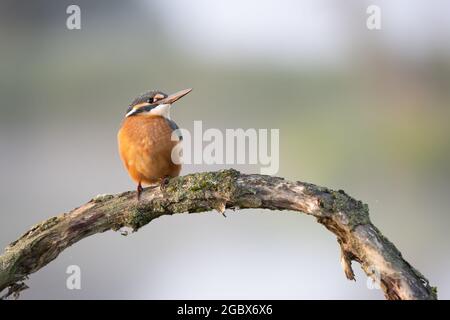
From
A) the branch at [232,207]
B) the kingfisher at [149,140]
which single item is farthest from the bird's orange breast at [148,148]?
the branch at [232,207]

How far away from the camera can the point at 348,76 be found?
13031 mm

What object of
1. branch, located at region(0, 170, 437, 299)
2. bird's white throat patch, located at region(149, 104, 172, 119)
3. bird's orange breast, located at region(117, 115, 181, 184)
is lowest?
branch, located at region(0, 170, 437, 299)

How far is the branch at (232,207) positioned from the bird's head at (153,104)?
39.5 inches

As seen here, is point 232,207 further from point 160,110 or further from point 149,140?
point 160,110

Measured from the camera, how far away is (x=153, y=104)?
4.98 m

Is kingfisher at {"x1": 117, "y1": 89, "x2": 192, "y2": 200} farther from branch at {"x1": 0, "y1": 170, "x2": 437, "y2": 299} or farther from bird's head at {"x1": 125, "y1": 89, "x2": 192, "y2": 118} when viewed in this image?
branch at {"x1": 0, "y1": 170, "x2": 437, "y2": 299}

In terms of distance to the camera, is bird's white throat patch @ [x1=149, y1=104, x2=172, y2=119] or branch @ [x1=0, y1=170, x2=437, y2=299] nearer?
branch @ [x1=0, y1=170, x2=437, y2=299]

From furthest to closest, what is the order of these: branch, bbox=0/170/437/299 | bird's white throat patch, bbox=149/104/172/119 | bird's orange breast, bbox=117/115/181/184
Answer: bird's white throat patch, bbox=149/104/172/119 < bird's orange breast, bbox=117/115/181/184 < branch, bbox=0/170/437/299

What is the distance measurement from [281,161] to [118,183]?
95.7 inches

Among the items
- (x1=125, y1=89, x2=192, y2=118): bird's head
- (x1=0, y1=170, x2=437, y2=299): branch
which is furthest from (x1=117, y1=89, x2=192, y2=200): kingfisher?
(x1=0, y1=170, x2=437, y2=299): branch

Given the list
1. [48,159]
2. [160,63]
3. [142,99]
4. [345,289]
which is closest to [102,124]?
[48,159]

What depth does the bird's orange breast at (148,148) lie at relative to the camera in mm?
4590

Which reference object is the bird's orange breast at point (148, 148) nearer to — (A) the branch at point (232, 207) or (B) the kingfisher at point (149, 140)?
(B) the kingfisher at point (149, 140)

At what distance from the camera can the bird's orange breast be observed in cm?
459
